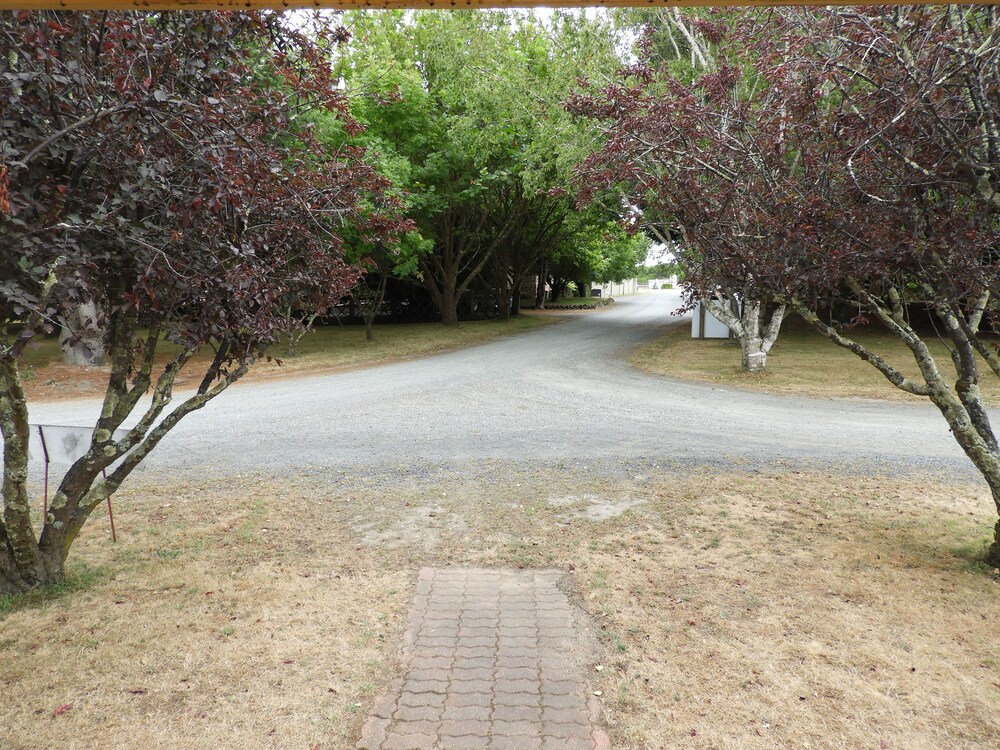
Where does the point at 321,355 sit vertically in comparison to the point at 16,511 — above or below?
below

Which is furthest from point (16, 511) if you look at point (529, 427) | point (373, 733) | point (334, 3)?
point (529, 427)

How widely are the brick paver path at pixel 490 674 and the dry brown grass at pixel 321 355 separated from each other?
786 cm

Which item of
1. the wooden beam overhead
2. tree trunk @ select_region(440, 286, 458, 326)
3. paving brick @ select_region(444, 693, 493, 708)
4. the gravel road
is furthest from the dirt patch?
tree trunk @ select_region(440, 286, 458, 326)

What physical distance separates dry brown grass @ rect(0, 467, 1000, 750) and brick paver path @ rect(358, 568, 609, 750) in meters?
0.15

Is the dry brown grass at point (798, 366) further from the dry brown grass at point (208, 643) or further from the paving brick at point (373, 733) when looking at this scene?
the paving brick at point (373, 733)

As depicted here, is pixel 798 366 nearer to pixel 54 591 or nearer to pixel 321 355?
pixel 321 355

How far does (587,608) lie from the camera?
14.2 feet

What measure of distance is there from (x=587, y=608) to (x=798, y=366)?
13510mm

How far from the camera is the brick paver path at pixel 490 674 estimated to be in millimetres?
3094

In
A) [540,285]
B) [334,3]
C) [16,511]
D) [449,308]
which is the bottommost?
[16,511]

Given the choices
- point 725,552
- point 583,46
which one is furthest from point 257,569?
point 583,46

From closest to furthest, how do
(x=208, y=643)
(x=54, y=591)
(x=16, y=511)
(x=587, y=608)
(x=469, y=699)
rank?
(x=469, y=699)
(x=208, y=643)
(x=16, y=511)
(x=587, y=608)
(x=54, y=591)

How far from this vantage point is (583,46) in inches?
604

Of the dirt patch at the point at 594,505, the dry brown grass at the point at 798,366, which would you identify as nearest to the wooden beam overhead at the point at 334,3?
the dirt patch at the point at 594,505
